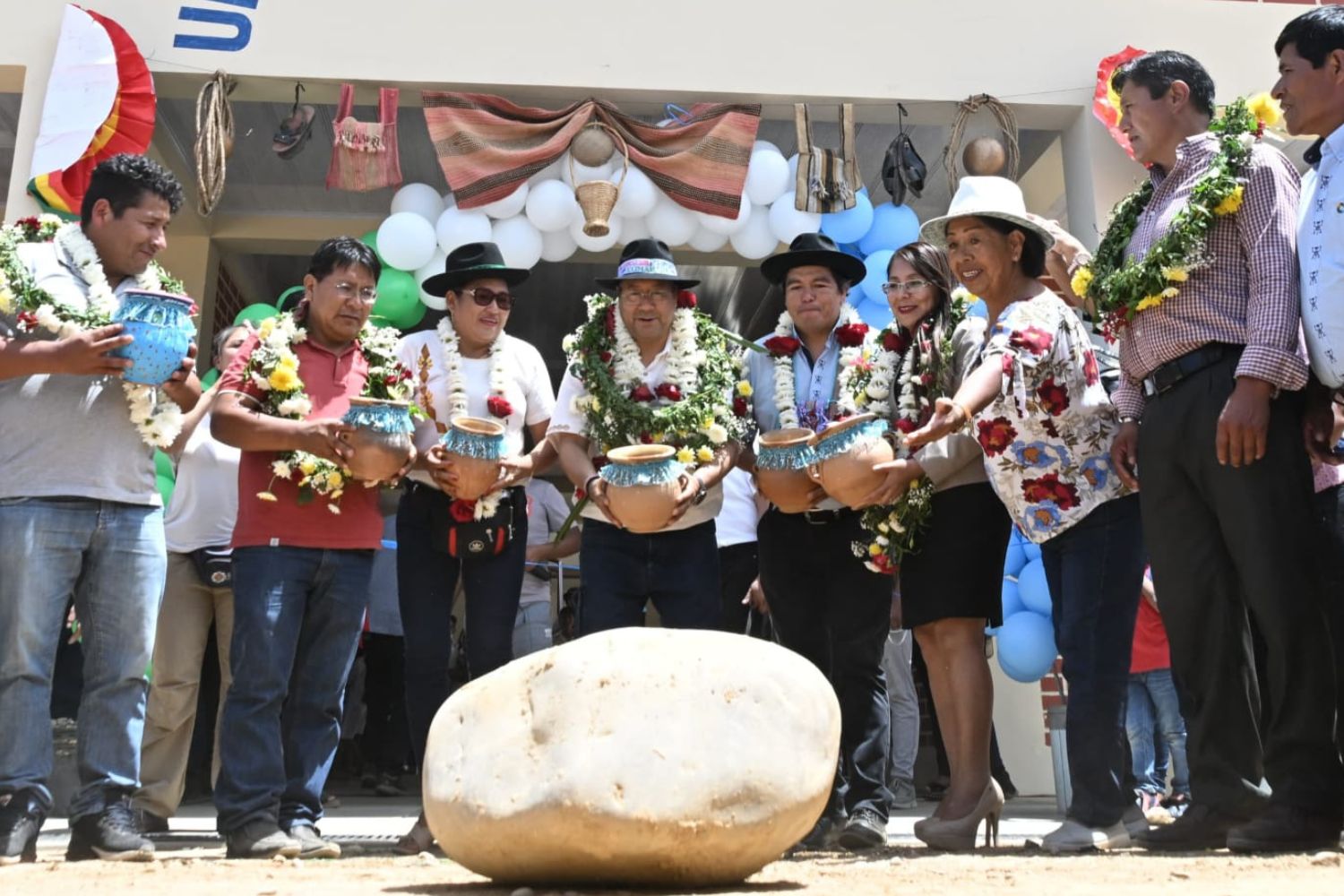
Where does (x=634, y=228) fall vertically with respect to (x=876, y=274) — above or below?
above

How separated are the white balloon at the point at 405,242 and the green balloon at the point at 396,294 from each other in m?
0.06

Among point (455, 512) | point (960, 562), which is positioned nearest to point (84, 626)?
point (455, 512)

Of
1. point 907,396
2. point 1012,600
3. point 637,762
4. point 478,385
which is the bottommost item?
point 637,762

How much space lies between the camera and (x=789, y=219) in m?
7.29

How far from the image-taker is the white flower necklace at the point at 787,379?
4473 millimetres

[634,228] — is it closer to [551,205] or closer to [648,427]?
[551,205]

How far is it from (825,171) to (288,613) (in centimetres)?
446

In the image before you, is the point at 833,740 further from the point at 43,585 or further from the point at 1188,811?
the point at 43,585

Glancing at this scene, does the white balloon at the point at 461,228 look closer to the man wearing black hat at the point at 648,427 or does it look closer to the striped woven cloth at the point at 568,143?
the striped woven cloth at the point at 568,143

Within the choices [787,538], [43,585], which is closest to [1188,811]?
[787,538]

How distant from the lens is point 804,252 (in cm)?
461

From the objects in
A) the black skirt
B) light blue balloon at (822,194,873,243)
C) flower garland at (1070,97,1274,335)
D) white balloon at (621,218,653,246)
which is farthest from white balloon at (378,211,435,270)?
flower garland at (1070,97,1274,335)

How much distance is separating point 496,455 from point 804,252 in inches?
53.1

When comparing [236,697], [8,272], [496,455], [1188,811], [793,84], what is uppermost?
[793,84]
